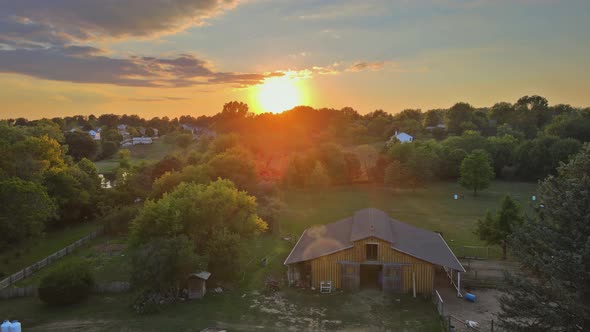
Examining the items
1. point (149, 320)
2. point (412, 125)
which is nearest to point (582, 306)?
point (149, 320)

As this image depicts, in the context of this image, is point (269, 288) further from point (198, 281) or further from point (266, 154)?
point (266, 154)

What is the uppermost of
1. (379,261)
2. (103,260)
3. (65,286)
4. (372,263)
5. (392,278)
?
(379,261)

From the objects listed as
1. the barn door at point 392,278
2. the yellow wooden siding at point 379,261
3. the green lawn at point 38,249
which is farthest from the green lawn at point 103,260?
the barn door at point 392,278

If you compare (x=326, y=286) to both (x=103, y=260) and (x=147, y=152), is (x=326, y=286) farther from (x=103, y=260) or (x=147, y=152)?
(x=147, y=152)

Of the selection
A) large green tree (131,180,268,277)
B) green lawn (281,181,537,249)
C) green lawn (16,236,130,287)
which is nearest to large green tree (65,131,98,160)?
green lawn (281,181,537,249)

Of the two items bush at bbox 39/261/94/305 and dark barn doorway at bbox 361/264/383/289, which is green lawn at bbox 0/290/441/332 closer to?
bush at bbox 39/261/94/305

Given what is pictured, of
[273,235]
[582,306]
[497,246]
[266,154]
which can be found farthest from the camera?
[266,154]

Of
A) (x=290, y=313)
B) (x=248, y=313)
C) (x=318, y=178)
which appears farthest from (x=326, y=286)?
(x=318, y=178)
